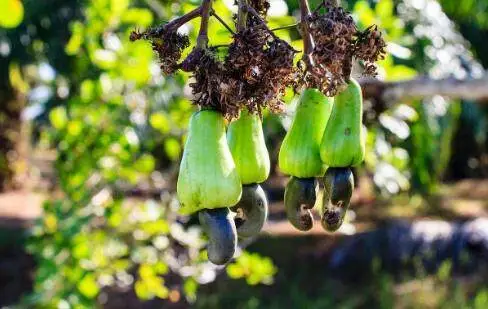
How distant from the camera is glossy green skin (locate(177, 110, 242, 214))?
0.95 metres

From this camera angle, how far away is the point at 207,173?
0.95 metres

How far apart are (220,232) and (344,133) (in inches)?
7.9

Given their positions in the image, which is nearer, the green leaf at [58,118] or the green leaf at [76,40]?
the green leaf at [76,40]

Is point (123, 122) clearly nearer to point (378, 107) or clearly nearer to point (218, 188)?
point (378, 107)

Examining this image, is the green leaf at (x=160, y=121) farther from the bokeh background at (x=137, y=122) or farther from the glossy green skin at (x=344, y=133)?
the glossy green skin at (x=344, y=133)

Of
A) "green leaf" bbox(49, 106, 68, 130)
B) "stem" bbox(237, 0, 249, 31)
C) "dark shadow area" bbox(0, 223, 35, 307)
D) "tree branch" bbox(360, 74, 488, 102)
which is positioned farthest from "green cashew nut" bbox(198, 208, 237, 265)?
"dark shadow area" bbox(0, 223, 35, 307)

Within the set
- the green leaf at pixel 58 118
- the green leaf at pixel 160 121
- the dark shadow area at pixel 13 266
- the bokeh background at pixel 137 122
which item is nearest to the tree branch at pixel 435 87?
the bokeh background at pixel 137 122

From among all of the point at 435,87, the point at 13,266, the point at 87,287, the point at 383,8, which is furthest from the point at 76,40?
the point at 13,266

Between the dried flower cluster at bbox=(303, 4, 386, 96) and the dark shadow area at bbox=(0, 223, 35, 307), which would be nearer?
the dried flower cluster at bbox=(303, 4, 386, 96)

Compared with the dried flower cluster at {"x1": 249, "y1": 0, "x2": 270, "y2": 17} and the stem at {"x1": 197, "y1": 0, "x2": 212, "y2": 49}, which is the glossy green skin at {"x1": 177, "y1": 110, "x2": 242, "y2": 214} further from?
the dried flower cluster at {"x1": 249, "y1": 0, "x2": 270, "y2": 17}

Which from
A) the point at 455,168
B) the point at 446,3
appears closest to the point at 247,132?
the point at 446,3

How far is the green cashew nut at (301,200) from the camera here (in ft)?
3.43

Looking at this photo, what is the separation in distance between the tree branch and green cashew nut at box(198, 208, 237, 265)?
1290 mm

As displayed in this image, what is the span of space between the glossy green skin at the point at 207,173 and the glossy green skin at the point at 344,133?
126mm
